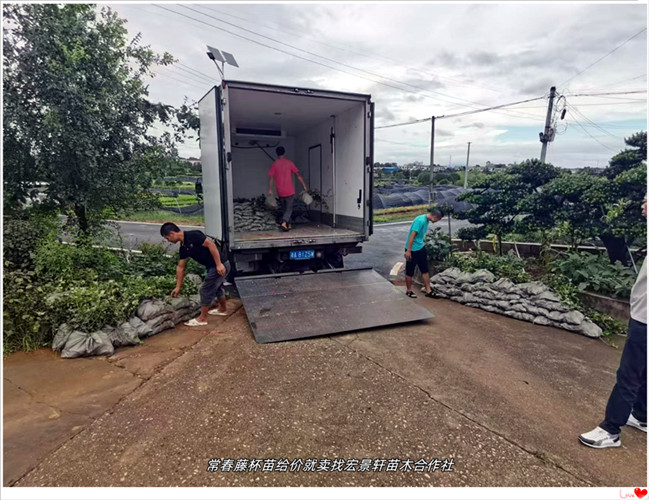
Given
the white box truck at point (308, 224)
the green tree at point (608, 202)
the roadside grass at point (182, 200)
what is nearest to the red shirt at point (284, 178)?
the white box truck at point (308, 224)

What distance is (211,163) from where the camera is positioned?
213 inches

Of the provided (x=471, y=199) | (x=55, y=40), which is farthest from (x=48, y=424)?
(x=471, y=199)

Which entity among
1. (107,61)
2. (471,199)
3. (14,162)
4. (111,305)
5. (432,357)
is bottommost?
(432,357)

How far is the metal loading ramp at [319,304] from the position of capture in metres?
4.09

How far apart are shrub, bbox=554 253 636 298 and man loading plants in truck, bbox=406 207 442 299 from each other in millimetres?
2014

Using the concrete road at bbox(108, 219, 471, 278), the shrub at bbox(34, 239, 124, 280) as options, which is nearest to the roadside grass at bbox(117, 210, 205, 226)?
the concrete road at bbox(108, 219, 471, 278)

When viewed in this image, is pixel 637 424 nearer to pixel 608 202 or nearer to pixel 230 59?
pixel 608 202

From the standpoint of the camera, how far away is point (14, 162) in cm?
501

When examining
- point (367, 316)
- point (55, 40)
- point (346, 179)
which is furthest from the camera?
point (346, 179)

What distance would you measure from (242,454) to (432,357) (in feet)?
7.02

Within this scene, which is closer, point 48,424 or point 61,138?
point 48,424

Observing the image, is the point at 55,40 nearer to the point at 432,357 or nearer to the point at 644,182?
the point at 432,357

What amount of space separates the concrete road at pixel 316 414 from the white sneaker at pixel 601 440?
48 millimetres

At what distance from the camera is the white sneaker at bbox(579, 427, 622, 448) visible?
247 cm
